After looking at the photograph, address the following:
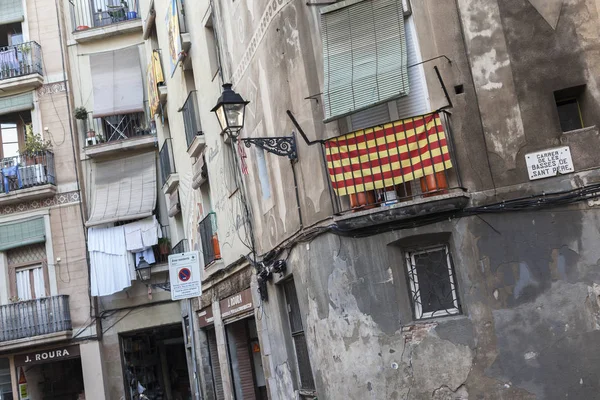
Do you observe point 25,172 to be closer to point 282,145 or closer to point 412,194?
point 282,145

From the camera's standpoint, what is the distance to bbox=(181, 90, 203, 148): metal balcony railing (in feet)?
61.5

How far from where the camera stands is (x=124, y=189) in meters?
25.3

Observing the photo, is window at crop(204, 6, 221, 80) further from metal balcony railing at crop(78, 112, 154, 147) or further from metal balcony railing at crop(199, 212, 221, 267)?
metal balcony railing at crop(78, 112, 154, 147)

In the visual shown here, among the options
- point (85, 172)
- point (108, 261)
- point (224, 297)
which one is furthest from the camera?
point (85, 172)

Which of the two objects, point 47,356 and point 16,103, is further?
point 16,103

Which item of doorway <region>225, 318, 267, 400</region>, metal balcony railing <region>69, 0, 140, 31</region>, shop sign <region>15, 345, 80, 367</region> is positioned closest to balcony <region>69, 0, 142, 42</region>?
metal balcony railing <region>69, 0, 140, 31</region>

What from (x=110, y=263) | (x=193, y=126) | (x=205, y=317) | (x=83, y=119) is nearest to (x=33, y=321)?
(x=110, y=263)

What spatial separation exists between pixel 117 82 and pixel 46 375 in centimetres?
941

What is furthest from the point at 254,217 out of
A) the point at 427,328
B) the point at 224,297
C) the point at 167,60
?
the point at 167,60

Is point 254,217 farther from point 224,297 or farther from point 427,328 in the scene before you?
point 427,328

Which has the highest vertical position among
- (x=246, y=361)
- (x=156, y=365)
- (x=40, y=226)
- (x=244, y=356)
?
(x=40, y=226)

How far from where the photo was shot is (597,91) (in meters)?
9.76

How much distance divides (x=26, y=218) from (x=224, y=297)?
1036 cm

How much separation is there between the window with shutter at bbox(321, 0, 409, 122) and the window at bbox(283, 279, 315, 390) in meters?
3.57
